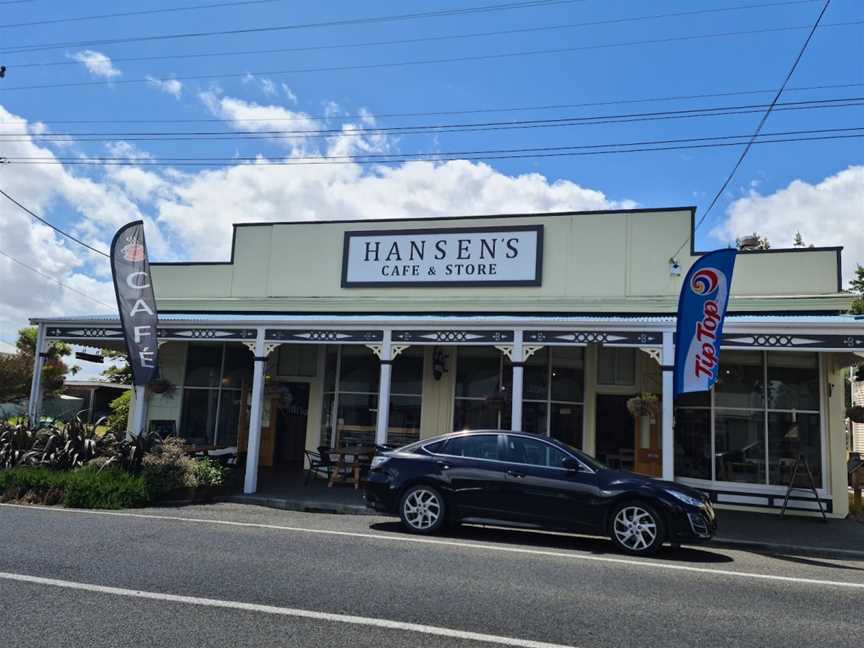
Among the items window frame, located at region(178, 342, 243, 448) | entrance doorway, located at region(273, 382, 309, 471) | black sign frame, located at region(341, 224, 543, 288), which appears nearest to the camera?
black sign frame, located at region(341, 224, 543, 288)

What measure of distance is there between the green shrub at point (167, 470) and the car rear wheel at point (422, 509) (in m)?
4.64

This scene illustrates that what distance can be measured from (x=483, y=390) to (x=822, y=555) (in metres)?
7.83

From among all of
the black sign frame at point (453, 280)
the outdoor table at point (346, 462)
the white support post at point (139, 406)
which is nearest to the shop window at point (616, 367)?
the black sign frame at point (453, 280)

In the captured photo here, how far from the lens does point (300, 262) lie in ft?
59.9

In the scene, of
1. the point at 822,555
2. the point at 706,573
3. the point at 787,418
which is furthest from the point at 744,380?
the point at 706,573

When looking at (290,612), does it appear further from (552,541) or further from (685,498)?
(685,498)

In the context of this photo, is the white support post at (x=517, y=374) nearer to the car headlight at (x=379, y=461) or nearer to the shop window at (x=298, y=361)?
the car headlight at (x=379, y=461)

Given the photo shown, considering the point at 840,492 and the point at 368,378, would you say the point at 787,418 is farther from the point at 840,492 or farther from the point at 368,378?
the point at 368,378

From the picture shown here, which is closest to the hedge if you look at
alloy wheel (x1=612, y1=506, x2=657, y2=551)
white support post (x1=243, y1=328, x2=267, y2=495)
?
white support post (x1=243, y1=328, x2=267, y2=495)

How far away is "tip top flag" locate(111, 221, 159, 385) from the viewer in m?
13.5

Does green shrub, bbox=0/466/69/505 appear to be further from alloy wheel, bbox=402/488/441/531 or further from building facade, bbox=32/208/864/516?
alloy wheel, bbox=402/488/441/531

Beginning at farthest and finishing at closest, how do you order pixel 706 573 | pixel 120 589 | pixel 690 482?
pixel 690 482 < pixel 706 573 < pixel 120 589

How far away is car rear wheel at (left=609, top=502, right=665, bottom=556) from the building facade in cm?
330

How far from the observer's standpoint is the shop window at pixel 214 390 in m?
18.2
